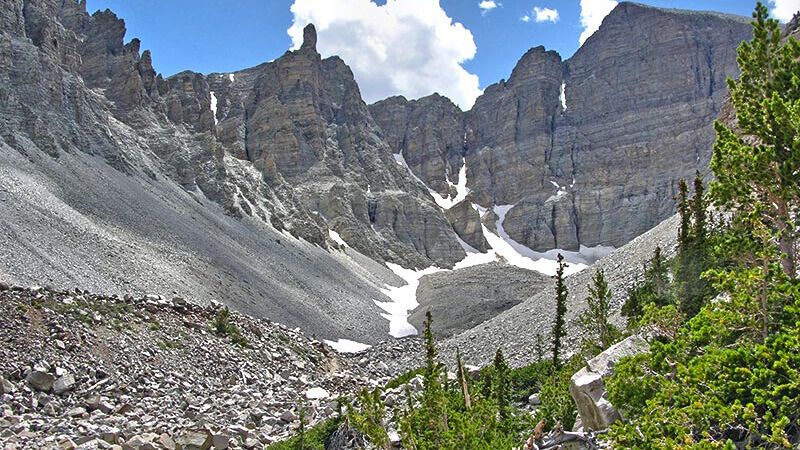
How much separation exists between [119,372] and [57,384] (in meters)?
3.05

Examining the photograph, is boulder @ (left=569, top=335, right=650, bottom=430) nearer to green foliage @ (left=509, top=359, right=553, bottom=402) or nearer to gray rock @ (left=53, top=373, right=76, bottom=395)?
green foliage @ (left=509, top=359, right=553, bottom=402)

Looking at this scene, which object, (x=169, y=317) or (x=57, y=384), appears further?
(x=169, y=317)

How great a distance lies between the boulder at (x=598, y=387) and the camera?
420 inches

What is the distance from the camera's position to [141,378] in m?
25.0

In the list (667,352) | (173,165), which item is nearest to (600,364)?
(667,352)

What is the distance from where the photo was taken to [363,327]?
55.3m

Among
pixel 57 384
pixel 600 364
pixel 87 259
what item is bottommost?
pixel 57 384

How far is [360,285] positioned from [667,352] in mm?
67028

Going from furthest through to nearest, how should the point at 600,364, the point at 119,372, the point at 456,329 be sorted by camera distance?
the point at 456,329 < the point at 119,372 < the point at 600,364

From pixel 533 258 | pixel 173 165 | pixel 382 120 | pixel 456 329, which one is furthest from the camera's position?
pixel 382 120

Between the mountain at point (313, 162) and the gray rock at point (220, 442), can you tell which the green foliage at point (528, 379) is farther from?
the mountain at point (313, 162)

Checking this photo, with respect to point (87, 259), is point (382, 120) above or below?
above

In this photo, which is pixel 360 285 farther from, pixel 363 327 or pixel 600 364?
pixel 600 364

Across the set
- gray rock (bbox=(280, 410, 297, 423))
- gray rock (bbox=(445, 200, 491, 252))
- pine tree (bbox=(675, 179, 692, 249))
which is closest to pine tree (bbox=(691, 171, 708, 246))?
pine tree (bbox=(675, 179, 692, 249))
